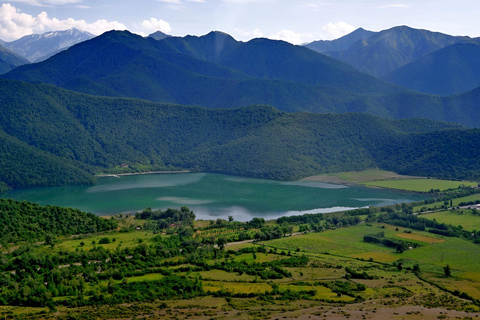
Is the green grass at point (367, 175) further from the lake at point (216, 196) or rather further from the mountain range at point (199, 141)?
the lake at point (216, 196)

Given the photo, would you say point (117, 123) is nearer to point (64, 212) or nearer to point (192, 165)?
point (192, 165)

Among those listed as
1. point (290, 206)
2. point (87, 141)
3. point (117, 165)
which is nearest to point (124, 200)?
point (290, 206)

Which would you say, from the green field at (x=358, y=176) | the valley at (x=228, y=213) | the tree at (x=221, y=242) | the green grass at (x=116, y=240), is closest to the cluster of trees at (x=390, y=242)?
the valley at (x=228, y=213)

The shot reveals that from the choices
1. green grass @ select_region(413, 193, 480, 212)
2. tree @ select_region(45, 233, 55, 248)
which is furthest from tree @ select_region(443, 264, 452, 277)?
tree @ select_region(45, 233, 55, 248)

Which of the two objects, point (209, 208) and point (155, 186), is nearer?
point (209, 208)

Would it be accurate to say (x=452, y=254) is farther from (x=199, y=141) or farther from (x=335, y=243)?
(x=199, y=141)

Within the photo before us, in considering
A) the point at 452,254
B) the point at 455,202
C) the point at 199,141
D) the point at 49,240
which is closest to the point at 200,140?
the point at 199,141
